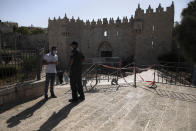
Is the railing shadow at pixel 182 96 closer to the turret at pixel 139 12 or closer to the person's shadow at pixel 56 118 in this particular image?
the person's shadow at pixel 56 118

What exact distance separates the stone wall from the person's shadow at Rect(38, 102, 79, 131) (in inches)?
51.7

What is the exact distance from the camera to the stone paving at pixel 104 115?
3.06m

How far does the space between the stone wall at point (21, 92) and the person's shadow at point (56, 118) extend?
1.31m

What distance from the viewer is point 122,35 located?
80.0 feet

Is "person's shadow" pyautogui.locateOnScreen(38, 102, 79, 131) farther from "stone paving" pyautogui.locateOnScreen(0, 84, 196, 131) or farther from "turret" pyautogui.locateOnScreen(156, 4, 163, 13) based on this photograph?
"turret" pyautogui.locateOnScreen(156, 4, 163, 13)

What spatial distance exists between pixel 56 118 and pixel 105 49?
2337 cm

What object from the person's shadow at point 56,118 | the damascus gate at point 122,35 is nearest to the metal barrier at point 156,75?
the person's shadow at point 56,118

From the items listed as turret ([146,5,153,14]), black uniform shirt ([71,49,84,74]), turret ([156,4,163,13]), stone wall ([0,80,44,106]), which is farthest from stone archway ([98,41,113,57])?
black uniform shirt ([71,49,84,74])

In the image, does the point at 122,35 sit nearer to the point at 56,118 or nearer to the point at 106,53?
the point at 106,53

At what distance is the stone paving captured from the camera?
3.06 metres

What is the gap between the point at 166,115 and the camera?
12.0 ft

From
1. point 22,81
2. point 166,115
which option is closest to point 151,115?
point 166,115

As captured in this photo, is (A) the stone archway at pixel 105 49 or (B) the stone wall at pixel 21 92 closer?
(B) the stone wall at pixel 21 92

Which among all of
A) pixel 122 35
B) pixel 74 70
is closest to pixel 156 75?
pixel 74 70
